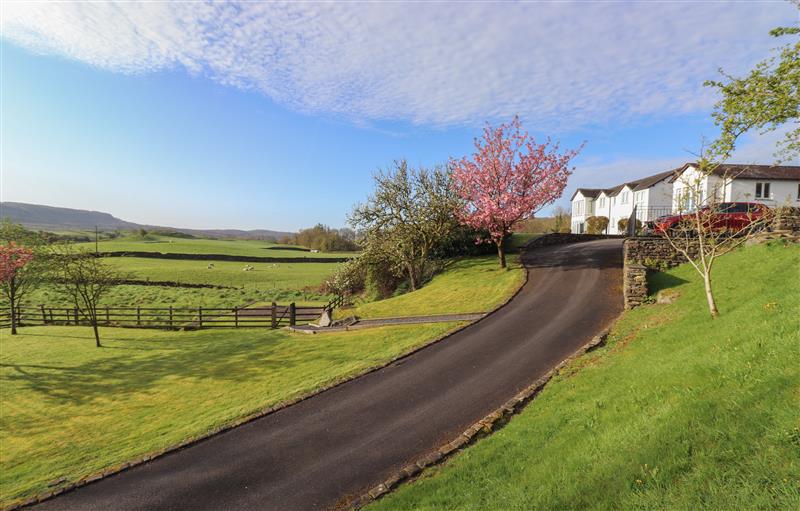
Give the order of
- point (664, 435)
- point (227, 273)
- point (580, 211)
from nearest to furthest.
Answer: point (664, 435)
point (227, 273)
point (580, 211)

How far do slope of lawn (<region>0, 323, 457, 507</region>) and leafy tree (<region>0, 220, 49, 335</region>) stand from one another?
464 cm

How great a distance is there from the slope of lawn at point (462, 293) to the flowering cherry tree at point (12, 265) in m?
24.0

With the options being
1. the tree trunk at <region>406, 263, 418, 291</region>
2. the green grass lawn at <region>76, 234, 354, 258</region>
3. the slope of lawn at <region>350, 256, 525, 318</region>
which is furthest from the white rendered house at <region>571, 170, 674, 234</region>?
the green grass lawn at <region>76, 234, 354, 258</region>

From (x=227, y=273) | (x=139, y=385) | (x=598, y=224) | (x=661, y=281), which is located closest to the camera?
(x=139, y=385)

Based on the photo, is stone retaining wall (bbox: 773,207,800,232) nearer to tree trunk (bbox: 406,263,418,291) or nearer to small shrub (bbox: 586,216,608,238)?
tree trunk (bbox: 406,263,418,291)

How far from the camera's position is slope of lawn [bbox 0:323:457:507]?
34.6ft

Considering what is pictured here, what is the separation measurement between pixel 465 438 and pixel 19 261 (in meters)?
34.5

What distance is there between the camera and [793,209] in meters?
15.8

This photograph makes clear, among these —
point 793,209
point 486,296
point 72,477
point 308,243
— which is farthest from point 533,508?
point 308,243

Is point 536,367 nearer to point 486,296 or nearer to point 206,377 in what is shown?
point 486,296

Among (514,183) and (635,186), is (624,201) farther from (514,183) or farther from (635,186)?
(514,183)

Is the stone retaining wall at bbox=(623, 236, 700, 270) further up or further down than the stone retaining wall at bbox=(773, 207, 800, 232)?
further down

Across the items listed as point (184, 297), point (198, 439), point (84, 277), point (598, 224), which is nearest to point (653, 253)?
point (198, 439)

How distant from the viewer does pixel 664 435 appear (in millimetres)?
5441
